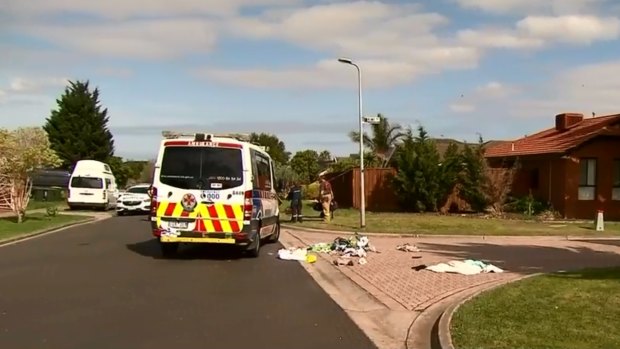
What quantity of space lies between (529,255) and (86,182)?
88.5 ft

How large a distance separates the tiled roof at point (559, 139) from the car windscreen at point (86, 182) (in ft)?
68.1

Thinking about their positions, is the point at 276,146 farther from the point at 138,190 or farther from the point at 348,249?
the point at 348,249

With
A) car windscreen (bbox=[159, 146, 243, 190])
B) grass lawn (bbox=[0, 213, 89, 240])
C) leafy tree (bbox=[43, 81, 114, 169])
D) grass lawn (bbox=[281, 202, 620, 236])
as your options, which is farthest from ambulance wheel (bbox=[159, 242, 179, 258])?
leafy tree (bbox=[43, 81, 114, 169])

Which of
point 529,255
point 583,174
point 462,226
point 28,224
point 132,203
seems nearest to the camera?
point 529,255

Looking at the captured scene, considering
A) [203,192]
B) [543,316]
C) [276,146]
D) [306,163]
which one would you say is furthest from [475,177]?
[276,146]

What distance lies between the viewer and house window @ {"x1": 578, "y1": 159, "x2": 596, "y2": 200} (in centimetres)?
3130

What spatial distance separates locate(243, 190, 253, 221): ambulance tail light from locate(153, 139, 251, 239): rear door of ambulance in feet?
0.22

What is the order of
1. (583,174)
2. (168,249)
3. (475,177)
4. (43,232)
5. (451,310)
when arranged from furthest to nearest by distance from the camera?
(475,177) → (583,174) → (43,232) → (168,249) → (451,310)

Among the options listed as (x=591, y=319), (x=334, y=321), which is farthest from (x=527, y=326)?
(x=334, y=321)

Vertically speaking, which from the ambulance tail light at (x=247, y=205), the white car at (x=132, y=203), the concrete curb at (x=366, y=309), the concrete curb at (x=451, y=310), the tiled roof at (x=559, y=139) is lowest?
the concrete curb at (x=366, y=309)

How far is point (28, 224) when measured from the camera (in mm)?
24391

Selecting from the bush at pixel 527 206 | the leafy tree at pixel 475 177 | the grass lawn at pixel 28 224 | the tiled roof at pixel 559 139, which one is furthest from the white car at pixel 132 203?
the tiled roof at pixel 559 139

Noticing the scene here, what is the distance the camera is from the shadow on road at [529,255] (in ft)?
46.9

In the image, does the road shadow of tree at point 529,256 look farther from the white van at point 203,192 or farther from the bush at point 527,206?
the bush at point 527,206
